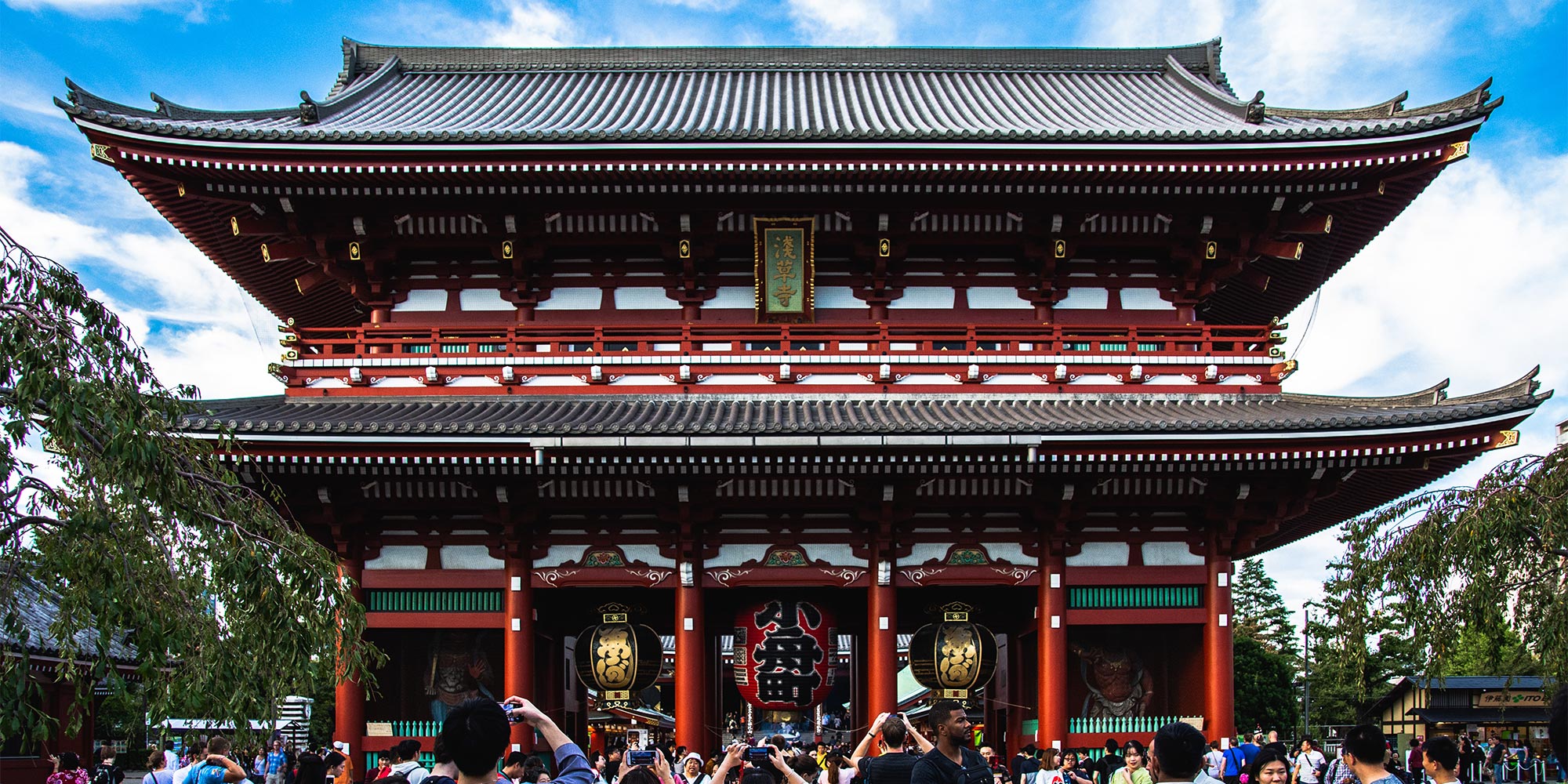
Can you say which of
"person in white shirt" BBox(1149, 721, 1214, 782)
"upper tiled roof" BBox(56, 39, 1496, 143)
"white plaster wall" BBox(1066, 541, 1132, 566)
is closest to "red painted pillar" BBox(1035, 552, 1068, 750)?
"white plaster wall" BBox(1066, 541, 1132, 566)

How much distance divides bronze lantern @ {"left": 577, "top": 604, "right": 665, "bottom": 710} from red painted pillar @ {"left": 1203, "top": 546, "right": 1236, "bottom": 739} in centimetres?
768

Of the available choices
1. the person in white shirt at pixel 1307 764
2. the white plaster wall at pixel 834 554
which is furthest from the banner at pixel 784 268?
the person in white shirt at pixel 1307 764

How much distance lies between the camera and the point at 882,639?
1627 centimetres

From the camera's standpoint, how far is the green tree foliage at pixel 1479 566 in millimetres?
10898

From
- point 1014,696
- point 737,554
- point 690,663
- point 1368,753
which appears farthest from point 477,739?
point 1014,696

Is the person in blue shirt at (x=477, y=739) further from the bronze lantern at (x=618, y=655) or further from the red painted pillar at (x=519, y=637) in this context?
the bronze lantern at (x=618, y=655)

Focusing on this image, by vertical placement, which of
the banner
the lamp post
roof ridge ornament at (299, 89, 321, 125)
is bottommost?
the lamp post

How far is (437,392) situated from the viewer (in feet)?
55.3

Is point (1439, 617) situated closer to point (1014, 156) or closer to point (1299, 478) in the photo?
point (1299, 478)

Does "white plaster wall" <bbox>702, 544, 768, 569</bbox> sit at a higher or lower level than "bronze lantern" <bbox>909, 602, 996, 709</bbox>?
higher

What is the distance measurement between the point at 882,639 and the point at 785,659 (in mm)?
1379

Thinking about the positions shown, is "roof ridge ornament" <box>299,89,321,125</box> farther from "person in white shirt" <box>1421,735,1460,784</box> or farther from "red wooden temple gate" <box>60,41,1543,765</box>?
"person in white shirt" <box>1421,735,1460,784</box>

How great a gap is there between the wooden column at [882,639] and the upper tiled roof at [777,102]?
591 cm

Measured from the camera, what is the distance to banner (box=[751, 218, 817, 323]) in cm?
1711
